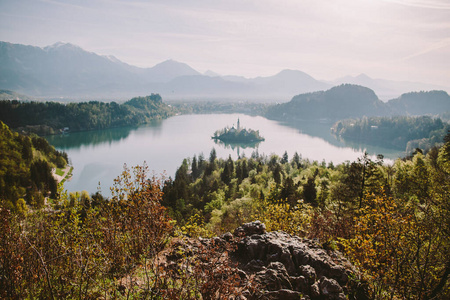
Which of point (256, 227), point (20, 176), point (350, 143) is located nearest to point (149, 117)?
point (350, 143)

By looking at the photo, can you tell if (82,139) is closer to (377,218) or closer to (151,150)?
(151,150)

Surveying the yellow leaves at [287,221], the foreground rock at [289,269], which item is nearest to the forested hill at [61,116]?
the yellow leaves at [287,221]

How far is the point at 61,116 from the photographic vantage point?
126 m

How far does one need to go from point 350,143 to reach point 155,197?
429ft

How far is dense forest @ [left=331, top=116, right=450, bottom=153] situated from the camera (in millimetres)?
126562

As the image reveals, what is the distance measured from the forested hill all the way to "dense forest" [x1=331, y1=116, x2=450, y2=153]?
123m

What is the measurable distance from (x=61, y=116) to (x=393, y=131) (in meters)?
163

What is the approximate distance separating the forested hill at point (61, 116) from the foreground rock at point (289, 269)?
124m

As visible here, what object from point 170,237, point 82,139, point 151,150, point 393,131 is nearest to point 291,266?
point 170,237

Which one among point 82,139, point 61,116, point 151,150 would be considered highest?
point 61,116

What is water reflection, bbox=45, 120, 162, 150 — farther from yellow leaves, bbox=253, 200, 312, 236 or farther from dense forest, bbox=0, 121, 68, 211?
yellow leaves, bbox=253, 200, 312, 236

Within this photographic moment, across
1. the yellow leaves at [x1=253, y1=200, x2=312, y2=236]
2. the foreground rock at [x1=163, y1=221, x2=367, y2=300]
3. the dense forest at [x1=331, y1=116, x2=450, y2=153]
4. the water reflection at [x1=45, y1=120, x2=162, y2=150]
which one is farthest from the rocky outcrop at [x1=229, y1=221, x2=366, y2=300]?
→ the dense forest at [x1=331, y1=116, x2=450, y2=153]

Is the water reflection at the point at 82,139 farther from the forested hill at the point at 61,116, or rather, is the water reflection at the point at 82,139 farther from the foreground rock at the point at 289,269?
the foreground rock at the point at 289,269

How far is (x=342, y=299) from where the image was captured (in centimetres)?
613
